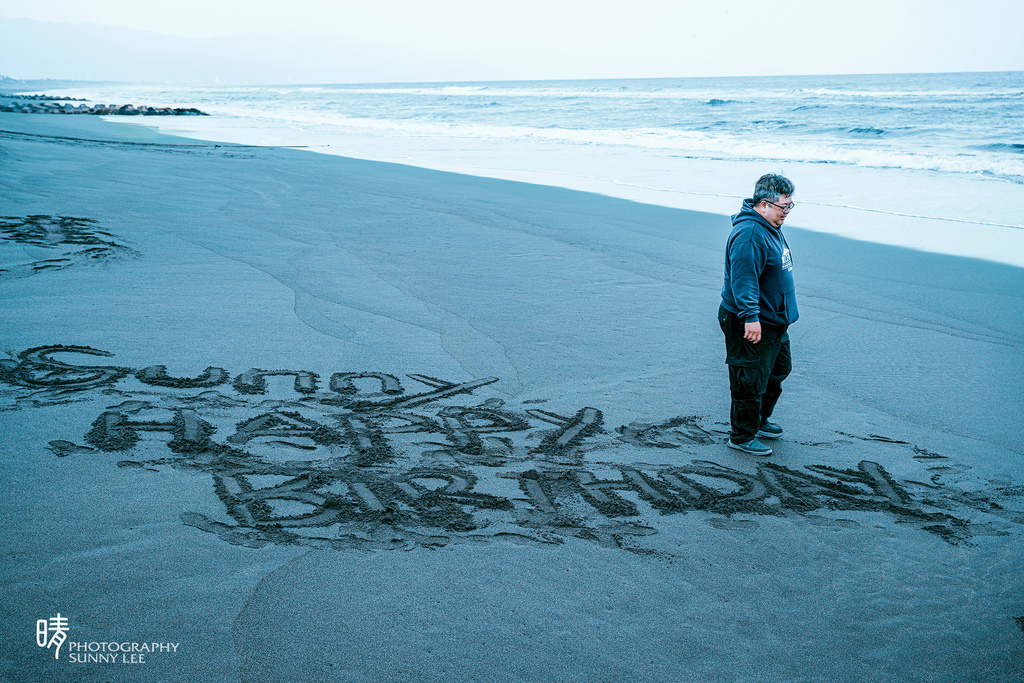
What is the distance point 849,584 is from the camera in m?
2.81

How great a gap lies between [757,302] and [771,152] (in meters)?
17.7

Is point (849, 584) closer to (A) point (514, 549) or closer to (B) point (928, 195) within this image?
(A) point (514, 549)

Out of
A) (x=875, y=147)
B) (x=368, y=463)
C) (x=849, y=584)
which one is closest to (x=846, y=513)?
(x=849, y=584)

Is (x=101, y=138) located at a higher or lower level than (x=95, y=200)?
higher

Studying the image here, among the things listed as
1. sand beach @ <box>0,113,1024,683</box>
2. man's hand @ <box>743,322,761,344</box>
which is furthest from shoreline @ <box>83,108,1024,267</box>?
man's hand @ <box>743,322,761,344</box>

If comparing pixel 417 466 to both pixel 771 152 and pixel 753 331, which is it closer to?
pixel 753 331

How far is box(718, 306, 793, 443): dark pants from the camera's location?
3773 millimetres

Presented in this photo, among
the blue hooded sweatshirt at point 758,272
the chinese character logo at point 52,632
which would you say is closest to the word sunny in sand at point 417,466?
Answer: the chinese character logo at point 52,632

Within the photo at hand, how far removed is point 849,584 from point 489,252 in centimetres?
580

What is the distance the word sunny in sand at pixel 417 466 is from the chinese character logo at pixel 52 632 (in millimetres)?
636

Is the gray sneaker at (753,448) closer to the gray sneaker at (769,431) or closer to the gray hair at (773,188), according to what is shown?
the gray sneaker at (769,431)

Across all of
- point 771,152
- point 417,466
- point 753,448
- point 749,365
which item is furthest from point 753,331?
point 771,152

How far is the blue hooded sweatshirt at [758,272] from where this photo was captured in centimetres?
360

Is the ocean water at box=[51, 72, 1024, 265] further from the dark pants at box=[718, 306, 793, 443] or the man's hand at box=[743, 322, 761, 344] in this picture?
the man's hand at box=[743, 322, 761, 344]
